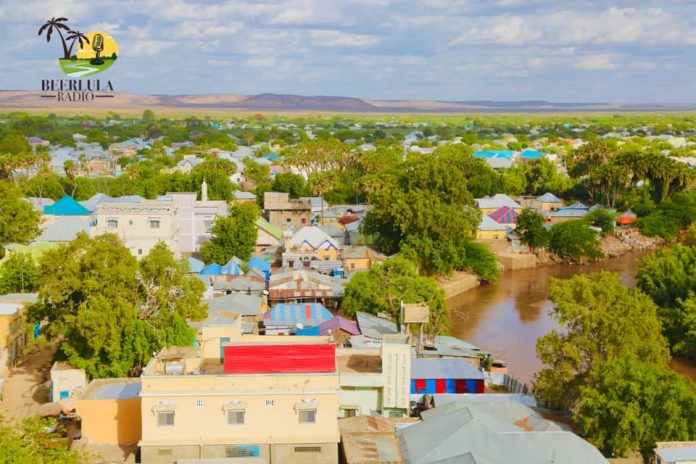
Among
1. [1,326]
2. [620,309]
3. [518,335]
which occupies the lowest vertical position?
[518,335]

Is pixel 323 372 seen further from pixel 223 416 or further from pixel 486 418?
pixel 486 418

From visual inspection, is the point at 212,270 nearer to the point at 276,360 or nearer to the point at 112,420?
the point at 112,420

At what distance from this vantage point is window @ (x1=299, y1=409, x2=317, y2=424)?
12164 mm

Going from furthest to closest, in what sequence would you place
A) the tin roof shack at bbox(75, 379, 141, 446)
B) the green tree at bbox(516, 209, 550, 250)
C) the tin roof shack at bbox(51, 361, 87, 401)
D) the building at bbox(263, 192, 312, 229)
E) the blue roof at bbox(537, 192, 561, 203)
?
the blue roof at bbox(537, 192, 561, 203), the building at bbox(263, 192, 312, 229), the green tree at bbox(516, 209, 550, 250), the tin roof shack at bbox(51, 361, 87, 401), the tin roof shack at bbox(75, 379, 141, 446)

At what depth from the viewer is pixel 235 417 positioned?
1212cm

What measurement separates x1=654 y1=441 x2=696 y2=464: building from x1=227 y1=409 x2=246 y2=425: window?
233 inches

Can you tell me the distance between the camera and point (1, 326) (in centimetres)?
1888

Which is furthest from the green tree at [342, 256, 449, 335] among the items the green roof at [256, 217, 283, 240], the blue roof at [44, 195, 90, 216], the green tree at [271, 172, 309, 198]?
the green tree at [271, 172, 309, 198]

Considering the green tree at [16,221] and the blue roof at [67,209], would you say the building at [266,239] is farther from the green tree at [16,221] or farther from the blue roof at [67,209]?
the green tree at [16,221]

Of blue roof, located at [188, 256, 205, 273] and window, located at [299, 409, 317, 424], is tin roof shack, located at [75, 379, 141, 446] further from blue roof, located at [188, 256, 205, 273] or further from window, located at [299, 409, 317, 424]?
blue roof, located at [188, 256, 205, 273]

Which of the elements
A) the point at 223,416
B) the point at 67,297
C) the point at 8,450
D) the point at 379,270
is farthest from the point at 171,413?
the point at 379,270

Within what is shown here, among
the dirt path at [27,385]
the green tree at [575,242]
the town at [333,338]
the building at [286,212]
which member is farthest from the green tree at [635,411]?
the building at [286,212]

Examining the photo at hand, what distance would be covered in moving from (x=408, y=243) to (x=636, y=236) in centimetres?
1454

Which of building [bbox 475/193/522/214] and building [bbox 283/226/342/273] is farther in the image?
building [bbox 475/193/522/214]
